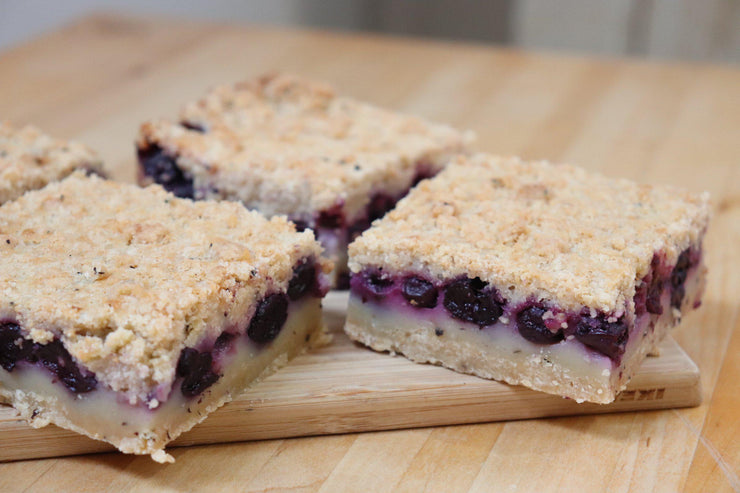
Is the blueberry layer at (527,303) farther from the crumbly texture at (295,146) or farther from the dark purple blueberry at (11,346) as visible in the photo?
the dark purple blueberry at (11,346)

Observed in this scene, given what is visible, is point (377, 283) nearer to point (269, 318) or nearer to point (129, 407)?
point (269, 318)

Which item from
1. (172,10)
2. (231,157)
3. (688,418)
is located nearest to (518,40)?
(172,10)

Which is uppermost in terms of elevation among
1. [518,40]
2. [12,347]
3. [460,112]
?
[12,347]

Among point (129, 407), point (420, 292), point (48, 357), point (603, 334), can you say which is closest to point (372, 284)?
point (420, 292)

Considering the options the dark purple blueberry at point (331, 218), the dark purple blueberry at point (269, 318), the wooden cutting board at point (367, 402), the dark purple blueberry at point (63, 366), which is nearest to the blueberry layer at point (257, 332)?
the dark purple blueberry at point (269, 318)

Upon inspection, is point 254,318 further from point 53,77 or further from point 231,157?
point 53,77

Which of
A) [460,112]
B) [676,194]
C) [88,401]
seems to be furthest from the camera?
[460,112]
